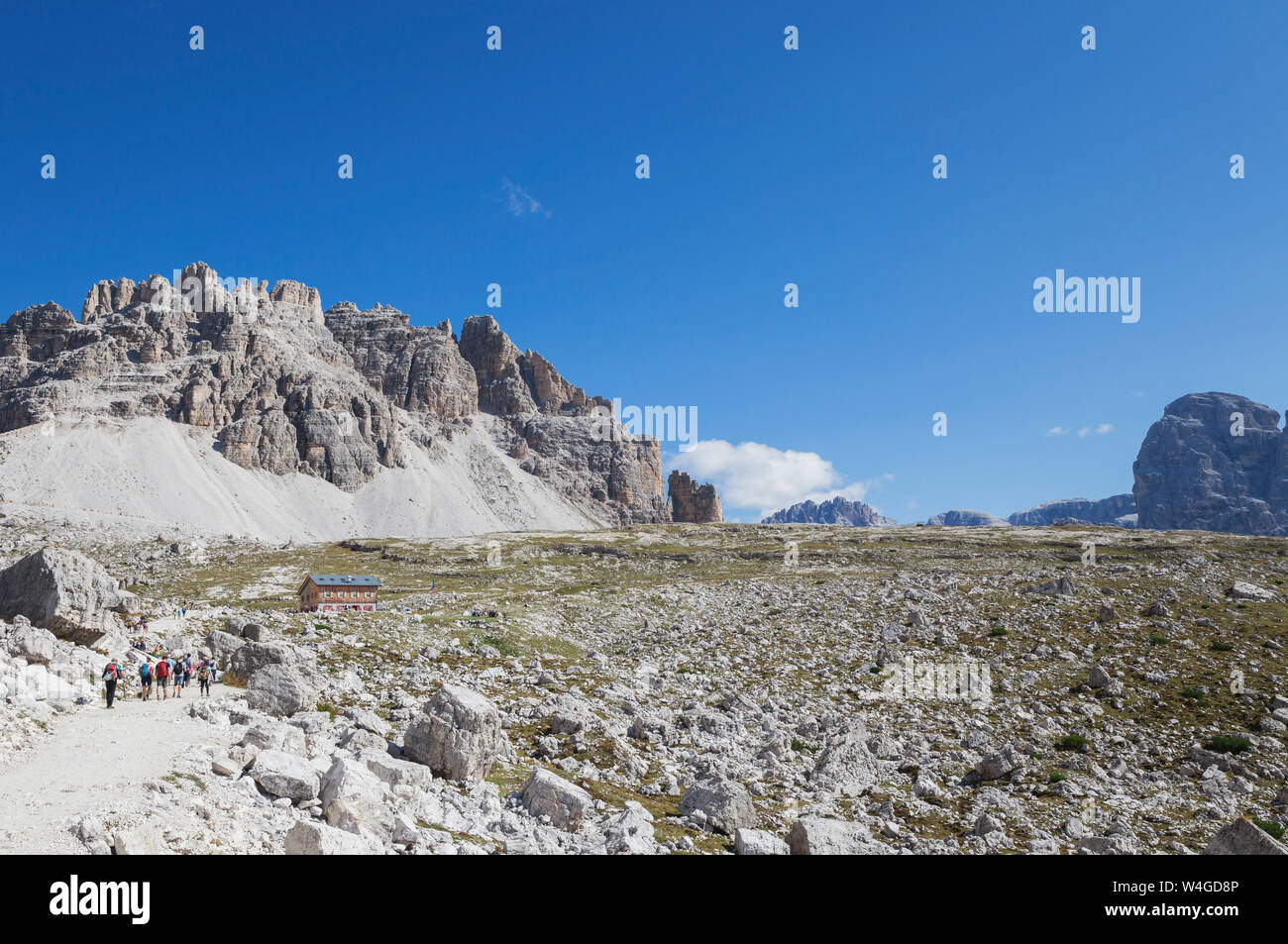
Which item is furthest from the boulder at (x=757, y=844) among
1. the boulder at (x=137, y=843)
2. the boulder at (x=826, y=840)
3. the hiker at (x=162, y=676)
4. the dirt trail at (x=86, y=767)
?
the hiker at (x=162, y=676)

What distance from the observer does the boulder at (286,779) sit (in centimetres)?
1364

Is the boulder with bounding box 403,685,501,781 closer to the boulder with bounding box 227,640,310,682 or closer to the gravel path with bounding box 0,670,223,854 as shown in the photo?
the gravel path with bounding box 0,670,223,854

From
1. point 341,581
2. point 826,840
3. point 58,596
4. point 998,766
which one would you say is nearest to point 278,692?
point 58,596

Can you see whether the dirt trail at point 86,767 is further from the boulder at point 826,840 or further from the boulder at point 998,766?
the boulder at point 998,766

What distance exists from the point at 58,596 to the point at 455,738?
19937 mm

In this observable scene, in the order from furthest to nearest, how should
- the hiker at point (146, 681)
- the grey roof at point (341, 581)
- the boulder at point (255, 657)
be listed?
Answer: the grey roof at point (341, 581) → the boulder at point (255, 657) → the hiker at point (146, 681)

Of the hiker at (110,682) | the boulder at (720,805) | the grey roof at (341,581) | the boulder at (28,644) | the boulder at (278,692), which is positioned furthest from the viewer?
the grey roof at (341,581)

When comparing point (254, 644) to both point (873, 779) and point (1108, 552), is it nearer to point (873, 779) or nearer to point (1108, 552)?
point (873, 779)

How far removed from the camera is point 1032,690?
29922mm

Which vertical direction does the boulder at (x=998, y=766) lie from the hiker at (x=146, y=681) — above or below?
below

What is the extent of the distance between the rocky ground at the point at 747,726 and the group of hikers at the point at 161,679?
103cm

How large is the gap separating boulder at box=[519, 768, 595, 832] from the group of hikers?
1266cm

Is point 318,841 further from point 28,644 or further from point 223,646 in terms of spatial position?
point 223,646
